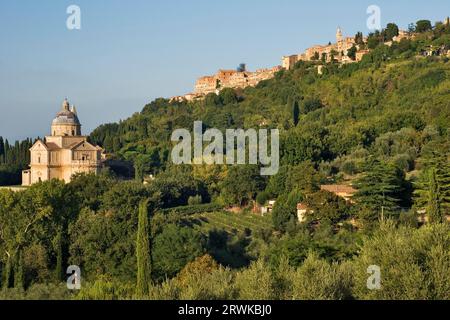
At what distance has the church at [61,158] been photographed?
42406 millimetres

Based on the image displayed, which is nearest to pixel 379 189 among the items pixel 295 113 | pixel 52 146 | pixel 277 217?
pixel 277 217

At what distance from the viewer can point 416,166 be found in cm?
3609

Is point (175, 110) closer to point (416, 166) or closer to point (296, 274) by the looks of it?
point (416, 166)

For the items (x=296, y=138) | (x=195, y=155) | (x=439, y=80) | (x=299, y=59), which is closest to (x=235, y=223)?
(x=296, y=138)

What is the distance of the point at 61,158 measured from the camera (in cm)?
4284

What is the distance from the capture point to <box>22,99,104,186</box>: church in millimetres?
42406

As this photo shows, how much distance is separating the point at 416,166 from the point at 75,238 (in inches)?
649

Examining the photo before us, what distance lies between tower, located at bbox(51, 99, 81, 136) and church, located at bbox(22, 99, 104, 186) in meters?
0.32

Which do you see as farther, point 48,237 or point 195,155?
point 195,155

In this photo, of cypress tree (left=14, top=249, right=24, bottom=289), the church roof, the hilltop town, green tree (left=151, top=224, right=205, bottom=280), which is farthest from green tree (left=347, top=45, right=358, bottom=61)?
cypress tree (left=14, top=249, right=24, bottom=289)

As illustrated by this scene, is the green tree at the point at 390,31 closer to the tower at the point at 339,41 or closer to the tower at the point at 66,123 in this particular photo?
the tower at the point at 339,41

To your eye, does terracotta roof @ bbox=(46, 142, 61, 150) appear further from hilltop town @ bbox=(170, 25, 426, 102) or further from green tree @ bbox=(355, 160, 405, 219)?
hilltop town @ bbox=(170, 25, 426, 102)

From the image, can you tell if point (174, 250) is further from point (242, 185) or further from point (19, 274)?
point (242, 185)
